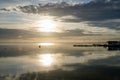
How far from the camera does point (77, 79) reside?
32688 millimetres

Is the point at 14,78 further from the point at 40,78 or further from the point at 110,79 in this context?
the point at 110,79

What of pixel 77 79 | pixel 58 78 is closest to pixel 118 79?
pixel 77 79

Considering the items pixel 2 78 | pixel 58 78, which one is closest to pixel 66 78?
pixel 58 78

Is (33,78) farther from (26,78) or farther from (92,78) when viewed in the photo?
(92,78)

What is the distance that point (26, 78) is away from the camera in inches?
1296

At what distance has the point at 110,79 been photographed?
108 ft

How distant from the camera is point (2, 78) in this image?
109 feet

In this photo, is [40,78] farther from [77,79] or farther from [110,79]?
[110,79]

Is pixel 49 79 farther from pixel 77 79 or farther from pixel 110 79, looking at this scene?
pixel 110 79

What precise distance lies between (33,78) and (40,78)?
95 cm

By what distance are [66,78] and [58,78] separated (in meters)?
1.11

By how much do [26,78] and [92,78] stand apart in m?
9.07

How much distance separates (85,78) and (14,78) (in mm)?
9795

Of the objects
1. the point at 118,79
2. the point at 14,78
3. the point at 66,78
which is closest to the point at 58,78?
the point at 66,78
